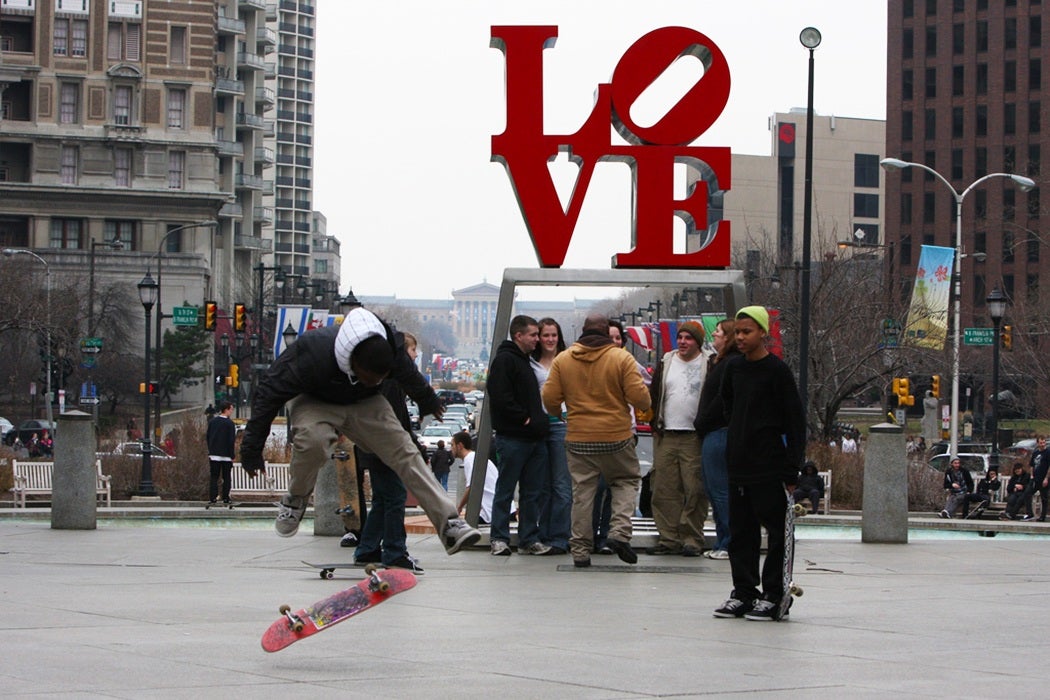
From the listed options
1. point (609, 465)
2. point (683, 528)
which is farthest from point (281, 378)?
point (683, 528)

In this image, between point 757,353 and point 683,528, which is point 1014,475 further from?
point 757,353

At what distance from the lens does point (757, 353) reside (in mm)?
8867

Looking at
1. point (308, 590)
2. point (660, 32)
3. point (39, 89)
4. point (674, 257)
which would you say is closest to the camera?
point (308, 590)

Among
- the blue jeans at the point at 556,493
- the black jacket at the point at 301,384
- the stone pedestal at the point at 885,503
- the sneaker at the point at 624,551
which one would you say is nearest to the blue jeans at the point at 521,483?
the blue jeans at the point at 556,493

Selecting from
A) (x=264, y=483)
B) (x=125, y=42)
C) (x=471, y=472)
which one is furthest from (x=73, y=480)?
(x=125, y=42)

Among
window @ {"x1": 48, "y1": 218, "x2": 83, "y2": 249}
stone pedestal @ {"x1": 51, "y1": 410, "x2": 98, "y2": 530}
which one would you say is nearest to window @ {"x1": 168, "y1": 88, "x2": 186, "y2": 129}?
window @ {"x1": 48, "y1": 218, "x2": 83, "y2": 249}

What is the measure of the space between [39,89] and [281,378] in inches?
3309

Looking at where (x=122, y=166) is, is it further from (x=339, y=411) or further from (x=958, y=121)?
(x=339, y=411)

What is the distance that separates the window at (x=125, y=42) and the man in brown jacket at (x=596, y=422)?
82.0 meters

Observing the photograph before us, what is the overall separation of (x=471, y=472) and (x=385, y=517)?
3.98 meters

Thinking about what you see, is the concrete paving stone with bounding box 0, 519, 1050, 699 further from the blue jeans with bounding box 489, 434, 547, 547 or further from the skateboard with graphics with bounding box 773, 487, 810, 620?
the blue jeans with bounding box 489, 434, 547, 547

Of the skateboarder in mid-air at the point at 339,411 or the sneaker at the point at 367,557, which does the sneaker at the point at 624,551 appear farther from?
the skateboarder in mid-air at the point at 339,411

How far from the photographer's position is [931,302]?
42.5 metres

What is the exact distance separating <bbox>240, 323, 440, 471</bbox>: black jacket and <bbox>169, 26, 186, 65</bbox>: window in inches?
3332
